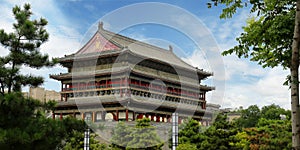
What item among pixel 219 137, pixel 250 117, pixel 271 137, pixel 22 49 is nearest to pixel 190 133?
pixel 219 137

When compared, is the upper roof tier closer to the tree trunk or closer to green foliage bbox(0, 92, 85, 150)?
green foliage bbox(0, 92, 85, 150)

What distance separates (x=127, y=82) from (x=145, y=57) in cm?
350

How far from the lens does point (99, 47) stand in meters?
32.6

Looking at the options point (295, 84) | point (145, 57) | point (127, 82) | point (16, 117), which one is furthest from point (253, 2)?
point (145, 57)

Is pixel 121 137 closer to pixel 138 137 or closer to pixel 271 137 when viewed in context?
pixel 138 137

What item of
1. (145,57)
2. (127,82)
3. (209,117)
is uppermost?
(145,57)

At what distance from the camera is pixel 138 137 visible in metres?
20.6

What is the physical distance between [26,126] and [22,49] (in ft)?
8.16

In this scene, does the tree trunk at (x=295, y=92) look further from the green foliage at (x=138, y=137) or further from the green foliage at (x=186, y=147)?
the green foliage at (x=138, y=137)

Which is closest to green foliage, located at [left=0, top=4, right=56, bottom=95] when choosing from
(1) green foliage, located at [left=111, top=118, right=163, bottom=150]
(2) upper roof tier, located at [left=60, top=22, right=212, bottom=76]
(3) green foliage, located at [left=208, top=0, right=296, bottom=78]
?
(3) green foliage, located at [left=208, top=0, right=296, bottom=78]

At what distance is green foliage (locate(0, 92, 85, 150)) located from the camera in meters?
8.80

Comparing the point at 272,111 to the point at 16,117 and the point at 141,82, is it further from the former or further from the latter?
the point at 16,117

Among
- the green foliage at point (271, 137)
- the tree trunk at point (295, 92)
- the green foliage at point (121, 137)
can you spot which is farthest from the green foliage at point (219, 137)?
the tree trunk at point (295, 92)

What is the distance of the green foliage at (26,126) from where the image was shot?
8.80m
